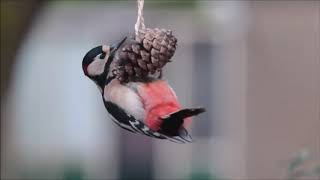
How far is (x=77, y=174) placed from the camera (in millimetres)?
2350

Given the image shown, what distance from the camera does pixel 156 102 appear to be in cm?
66

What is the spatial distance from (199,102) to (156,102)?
50.1 inches

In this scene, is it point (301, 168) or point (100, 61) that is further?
point (301, 168)

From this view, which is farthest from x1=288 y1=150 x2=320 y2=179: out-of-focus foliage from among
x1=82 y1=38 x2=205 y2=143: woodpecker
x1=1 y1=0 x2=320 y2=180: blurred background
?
x1=82 y1=38 x2=205 y2=143: woodpecker

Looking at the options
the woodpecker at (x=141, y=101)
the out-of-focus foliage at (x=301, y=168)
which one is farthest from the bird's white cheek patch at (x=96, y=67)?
the out-of-focus foliage at (x=301, y=168)

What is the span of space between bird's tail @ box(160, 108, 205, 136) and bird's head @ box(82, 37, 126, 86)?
0.26ft

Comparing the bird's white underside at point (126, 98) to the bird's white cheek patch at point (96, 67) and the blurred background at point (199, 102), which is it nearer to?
the bird's white cheek patch at point (96, 67)

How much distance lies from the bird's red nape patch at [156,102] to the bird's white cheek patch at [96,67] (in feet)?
0.15

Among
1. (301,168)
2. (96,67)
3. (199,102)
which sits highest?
(96,67)

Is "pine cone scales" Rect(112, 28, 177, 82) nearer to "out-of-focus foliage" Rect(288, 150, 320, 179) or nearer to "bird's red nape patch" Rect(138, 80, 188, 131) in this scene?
"bird's red nape patch" Rect(138, 80, 188, 131)

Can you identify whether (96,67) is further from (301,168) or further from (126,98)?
(301,168)

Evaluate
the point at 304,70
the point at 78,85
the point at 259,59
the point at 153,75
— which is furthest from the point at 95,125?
the point at 153,75

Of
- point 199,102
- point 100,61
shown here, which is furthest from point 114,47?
point 199,102

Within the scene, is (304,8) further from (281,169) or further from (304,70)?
(281,169)
